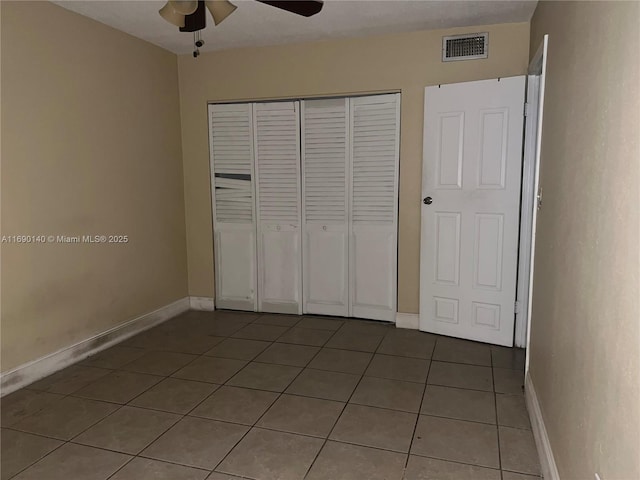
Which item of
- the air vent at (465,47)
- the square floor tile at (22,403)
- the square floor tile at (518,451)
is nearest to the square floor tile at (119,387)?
the square floor tile at (22,403)

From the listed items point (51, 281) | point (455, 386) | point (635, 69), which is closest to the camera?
point (635, 69)

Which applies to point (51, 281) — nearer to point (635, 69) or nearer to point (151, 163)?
point (151, 163)

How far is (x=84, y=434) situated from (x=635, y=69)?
103 inches

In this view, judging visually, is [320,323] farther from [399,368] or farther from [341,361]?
[399,368]

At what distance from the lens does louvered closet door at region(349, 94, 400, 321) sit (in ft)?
12.2

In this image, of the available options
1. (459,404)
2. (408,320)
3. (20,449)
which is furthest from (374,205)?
(20,449)

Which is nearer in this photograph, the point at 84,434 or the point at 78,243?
the point at 84,434

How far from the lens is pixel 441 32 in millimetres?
3506

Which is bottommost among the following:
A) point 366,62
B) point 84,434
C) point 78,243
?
point 84,434

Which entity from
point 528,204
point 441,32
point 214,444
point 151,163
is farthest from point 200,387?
point 441,32

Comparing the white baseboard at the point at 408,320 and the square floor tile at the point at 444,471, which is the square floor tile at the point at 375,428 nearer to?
the square floor tile at the point at 444,471

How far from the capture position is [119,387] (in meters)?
2.77

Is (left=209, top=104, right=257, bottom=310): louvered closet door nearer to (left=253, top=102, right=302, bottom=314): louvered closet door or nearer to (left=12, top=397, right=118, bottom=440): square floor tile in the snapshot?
(left=253, top=102, right=302, bottom=314): louvered closet door

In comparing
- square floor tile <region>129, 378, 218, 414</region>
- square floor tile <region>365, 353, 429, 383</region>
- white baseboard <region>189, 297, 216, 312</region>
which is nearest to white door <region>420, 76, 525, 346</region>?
square floor tile <region>365, 353, 429, 383</region>
